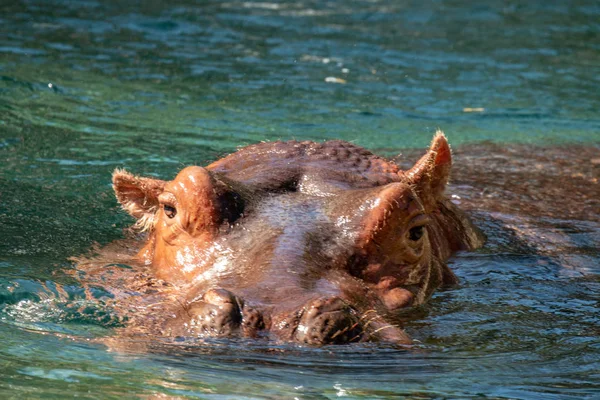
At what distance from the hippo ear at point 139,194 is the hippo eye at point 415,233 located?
5.36ft

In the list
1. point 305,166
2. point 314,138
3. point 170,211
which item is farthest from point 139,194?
point 314,138

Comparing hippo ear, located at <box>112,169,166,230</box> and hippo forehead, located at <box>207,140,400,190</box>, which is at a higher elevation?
hippo forehead, located at <box>207,140,400,190</box>

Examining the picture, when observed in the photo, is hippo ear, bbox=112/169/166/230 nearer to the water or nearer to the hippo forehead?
the hippo forehead

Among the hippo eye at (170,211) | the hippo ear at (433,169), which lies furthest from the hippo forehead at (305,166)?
the hippo eye at (170,211)

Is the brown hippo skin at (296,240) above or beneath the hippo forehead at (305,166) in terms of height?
beneath

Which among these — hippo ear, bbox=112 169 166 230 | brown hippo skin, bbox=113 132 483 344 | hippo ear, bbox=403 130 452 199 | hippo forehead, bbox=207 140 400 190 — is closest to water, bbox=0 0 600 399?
brown hippo skin, bbox=113 132 483 344

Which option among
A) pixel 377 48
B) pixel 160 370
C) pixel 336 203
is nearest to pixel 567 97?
pixel 377 48

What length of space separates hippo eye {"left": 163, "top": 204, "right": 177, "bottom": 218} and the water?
64 cm

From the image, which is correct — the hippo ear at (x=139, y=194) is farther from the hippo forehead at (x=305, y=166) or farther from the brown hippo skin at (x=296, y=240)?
the hippo forehead at (x=305, y=166)

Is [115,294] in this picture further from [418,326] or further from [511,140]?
[511,140]

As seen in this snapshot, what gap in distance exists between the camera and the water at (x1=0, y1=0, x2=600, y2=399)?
3.95 meters

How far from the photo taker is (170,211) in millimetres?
5266

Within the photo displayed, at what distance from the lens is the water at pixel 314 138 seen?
395 centimetres

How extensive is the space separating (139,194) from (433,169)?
185 cm
